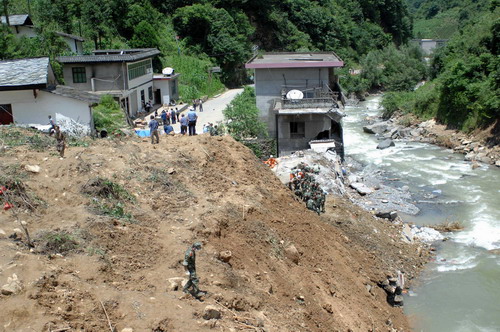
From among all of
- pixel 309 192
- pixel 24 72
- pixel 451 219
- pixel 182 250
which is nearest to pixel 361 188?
Answer: pixel 451 219

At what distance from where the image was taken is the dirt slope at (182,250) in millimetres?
10477

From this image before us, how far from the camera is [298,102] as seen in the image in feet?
103

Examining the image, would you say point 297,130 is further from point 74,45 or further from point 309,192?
point 74,45

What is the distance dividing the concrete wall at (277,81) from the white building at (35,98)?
11532 mm

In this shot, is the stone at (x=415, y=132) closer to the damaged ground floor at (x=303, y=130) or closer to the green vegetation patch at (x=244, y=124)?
the damaged ground floor at (x=303, y=130)

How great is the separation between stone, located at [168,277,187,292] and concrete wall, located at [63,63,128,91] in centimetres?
2794

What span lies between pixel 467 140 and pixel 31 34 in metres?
34.2

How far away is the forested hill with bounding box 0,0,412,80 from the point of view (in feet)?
171

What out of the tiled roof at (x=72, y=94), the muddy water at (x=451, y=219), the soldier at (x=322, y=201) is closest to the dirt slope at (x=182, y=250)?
the soldier at (x=322, y=201)

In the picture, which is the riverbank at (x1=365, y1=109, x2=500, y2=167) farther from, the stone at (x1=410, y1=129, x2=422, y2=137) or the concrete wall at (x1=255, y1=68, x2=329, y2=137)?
the concrete wall at (x1=255, y1=68, x2=329, y2=137)

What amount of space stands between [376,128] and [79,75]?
23.9 m

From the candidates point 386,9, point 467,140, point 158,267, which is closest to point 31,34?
point 467,140

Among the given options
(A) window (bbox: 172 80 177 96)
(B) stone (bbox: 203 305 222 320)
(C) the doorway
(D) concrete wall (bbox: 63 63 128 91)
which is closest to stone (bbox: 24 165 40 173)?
(B) stone (bbox: 203 305 222 320)

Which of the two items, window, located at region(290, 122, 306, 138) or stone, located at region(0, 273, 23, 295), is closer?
stone, located at region(0, 273, 23, 295)
